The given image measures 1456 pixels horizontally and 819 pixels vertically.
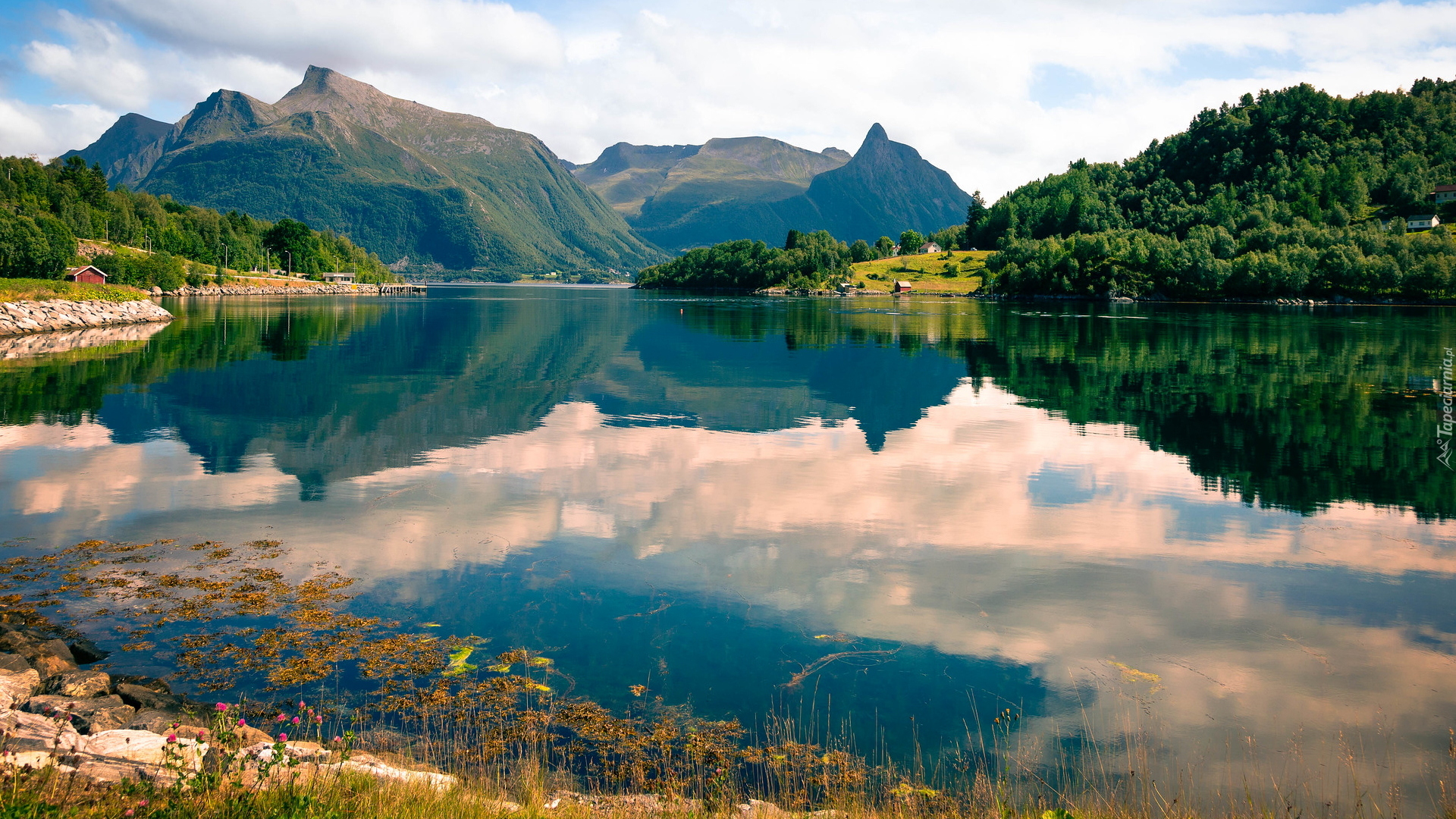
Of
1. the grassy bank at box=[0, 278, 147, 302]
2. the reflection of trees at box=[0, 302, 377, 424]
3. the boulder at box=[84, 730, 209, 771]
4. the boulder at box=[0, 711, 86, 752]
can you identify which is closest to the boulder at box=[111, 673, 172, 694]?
the boulder at box=[0, 711, 86, 752]

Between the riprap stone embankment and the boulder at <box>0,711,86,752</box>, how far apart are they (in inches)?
3236

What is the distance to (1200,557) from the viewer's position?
64.2 ft

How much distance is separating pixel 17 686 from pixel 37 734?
2827 millimetres

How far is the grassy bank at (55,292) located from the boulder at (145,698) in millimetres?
93850

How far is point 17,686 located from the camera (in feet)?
38.7

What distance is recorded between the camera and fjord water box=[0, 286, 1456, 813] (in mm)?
13102

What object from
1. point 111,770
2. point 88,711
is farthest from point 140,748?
point 88,711

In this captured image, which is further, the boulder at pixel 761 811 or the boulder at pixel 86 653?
the boulder at pixel 86 653

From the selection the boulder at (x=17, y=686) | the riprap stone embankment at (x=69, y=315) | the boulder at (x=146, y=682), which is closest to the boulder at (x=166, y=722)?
the boulder at (x=146, y=682)

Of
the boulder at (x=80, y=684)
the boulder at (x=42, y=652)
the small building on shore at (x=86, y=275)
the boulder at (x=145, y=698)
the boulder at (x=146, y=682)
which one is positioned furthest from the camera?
the small building on shore at (x=86, y=275)

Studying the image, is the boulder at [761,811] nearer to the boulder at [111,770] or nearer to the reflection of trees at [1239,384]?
the boulder at [111,770]

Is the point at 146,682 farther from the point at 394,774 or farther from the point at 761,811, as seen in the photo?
the point at 761,811

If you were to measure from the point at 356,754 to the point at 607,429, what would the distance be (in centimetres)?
2508

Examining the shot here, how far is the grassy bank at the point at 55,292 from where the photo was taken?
88188 mm
